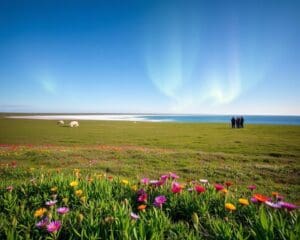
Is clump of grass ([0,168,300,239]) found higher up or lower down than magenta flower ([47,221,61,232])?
lower down

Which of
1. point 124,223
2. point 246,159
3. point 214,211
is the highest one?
point 124,223

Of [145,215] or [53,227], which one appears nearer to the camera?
[53,227]

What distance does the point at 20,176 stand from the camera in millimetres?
8891

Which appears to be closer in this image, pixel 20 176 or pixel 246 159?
pixel 20 176

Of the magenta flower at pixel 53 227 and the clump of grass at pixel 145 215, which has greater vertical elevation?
the magenta flower at pixel 53 227

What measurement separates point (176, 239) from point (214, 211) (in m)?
1.13

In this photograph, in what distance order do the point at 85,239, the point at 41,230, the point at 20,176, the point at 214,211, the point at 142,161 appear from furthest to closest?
the point at 142,161 < the point at 20,176 < the point at 214,211 < the point at 41,230 < the point at 85,239

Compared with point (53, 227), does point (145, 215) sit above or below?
below

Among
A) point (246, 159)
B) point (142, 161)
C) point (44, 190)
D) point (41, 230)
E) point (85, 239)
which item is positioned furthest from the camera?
point (246, 159)

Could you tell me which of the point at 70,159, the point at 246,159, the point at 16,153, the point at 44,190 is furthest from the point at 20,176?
the point at 246,159

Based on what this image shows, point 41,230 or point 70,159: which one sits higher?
point 41,230

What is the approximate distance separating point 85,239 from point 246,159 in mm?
13320

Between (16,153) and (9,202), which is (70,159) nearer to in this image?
(16,153)

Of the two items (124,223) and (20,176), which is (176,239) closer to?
(124,223)
